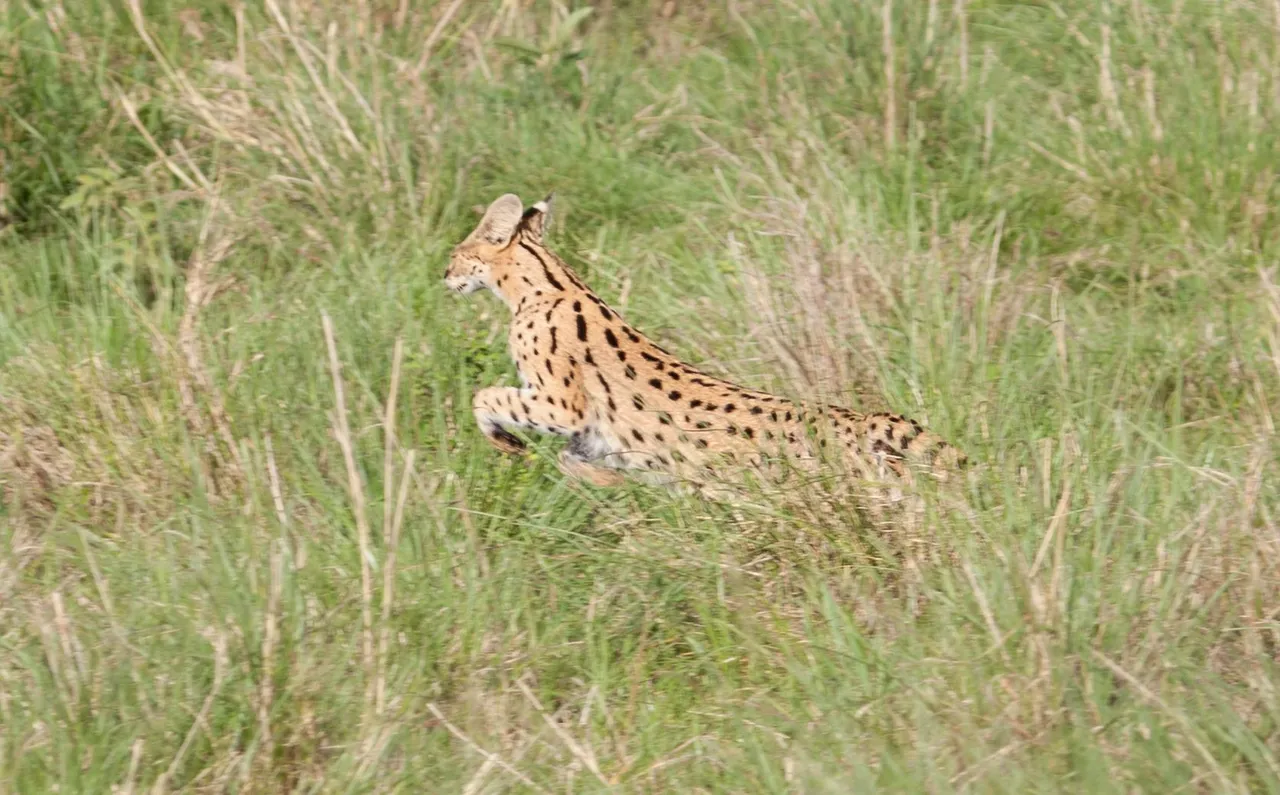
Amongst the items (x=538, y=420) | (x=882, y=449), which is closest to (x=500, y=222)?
(x=538, y=420)

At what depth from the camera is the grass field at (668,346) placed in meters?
3.90

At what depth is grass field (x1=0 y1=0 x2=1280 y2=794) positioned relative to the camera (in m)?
3.90

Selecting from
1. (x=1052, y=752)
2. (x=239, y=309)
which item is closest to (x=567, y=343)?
(x=239, y=309)

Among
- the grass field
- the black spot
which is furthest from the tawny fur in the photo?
the grass field

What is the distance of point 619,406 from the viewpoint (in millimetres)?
5707

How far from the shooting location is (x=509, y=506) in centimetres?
517

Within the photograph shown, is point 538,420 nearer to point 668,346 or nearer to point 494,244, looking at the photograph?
point 668,346

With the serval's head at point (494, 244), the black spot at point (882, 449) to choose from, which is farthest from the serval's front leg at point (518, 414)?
the black spot at point (882, 449)

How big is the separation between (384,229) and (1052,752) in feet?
12.4

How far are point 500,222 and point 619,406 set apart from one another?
3.36ft

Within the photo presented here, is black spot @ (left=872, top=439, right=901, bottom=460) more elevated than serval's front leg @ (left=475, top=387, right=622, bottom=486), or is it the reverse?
black spot @ (left=872, top=439, right=901, bottom=460)

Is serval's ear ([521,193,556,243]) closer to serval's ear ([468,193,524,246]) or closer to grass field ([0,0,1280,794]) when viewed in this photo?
serval's ear ([468,193,524,246])

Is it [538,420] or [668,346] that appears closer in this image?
[538,420]

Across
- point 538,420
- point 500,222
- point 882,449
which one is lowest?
point 538,420
